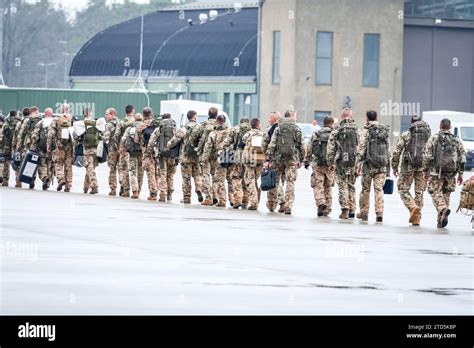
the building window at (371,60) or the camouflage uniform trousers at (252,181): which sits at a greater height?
the building window at (371,60)

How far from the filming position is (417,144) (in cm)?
2480

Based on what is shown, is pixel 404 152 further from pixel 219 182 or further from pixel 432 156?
pixel 219 182

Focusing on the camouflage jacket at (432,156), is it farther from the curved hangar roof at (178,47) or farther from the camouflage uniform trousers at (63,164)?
the curved hangar roof at (178,47)

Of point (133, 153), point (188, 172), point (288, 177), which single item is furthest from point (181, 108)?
point (288, 177)

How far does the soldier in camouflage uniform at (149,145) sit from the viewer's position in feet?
98.0

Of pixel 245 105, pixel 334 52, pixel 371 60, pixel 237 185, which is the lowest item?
pixel 237 185

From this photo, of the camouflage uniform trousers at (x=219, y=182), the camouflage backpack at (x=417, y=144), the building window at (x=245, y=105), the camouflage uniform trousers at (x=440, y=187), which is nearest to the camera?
the camouflage uniform trousers at (x=440, y=187)

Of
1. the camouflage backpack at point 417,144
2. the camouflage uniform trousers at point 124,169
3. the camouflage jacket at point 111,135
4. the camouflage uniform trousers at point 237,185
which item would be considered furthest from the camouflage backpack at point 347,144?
the camouflage jacket at point 111,135

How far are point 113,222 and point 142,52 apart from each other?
239 feet

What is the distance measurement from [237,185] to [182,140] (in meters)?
1.73

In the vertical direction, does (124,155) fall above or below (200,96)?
below

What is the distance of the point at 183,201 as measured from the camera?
2978cm

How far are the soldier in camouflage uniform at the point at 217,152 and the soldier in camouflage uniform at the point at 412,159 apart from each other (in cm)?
453
